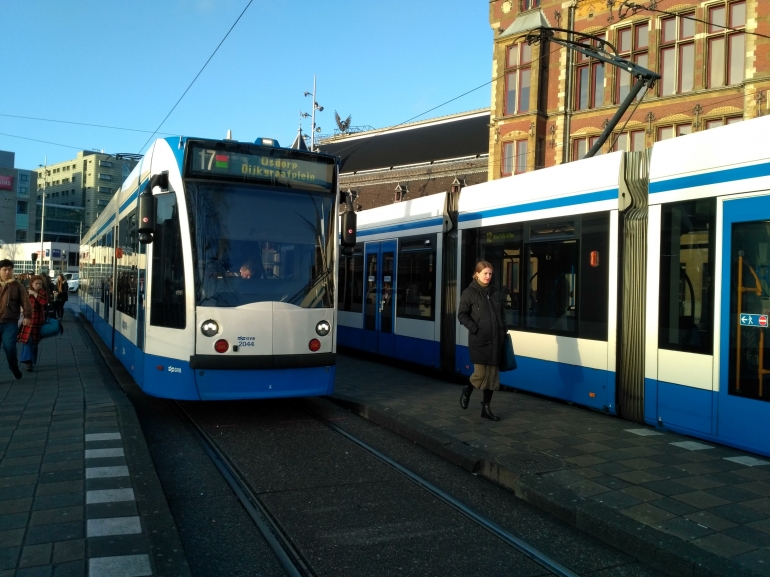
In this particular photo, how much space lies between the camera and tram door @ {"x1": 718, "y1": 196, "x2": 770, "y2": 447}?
19.0 feet

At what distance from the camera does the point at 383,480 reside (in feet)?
18.6

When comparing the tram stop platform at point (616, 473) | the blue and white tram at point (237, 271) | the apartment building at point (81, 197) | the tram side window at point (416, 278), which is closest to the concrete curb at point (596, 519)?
the tram stop platform at point (616, 473)

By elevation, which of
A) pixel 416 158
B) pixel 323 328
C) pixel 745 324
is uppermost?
pixel 416 158

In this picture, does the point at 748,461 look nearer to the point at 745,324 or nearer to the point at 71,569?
the point at 745,324

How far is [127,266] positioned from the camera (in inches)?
376

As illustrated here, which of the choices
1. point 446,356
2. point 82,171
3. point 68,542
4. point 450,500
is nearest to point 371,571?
point 450,500

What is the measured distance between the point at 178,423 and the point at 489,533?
4506mm

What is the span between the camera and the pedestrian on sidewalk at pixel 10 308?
9930 millimetres

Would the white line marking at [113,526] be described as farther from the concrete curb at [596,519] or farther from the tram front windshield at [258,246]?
the tram front windshield at [258,246]

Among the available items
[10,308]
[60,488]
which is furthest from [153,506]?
[10,308]

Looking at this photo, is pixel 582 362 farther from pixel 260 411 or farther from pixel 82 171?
pixel 82 171

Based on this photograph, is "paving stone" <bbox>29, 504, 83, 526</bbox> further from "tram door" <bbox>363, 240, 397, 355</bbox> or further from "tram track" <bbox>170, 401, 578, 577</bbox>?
"tram door" <bbox>363, 240, 397, 355</bbox>

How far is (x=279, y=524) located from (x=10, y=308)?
7.35 metres

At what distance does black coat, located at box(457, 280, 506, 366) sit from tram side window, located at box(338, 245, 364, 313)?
6594 millimetres
